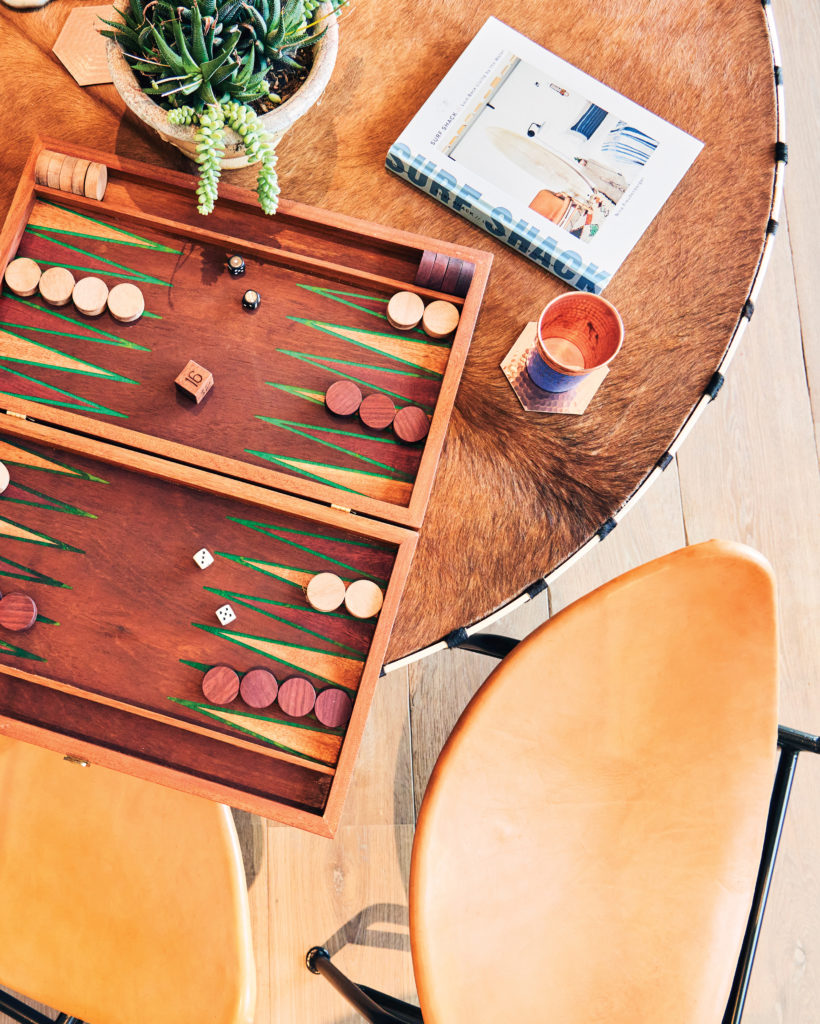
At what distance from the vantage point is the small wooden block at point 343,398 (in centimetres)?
108

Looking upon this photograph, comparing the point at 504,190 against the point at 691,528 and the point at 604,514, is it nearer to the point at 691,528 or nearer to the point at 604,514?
the point at 604,514

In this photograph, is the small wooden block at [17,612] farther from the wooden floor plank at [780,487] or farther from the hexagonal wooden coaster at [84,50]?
the wooden floor plank at [780,487]

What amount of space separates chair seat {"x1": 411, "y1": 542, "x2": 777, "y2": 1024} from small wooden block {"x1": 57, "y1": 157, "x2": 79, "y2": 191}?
0.96 metres

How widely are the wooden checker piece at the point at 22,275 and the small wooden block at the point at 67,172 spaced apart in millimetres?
120

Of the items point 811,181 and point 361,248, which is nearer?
point 361,248

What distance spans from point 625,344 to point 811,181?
157 centimetres

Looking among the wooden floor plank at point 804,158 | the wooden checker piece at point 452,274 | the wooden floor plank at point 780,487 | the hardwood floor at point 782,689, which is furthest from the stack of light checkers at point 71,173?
the wooden floor plank at point 804,158

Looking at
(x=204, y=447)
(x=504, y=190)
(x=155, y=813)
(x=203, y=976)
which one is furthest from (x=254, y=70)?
(x=203, y=976)

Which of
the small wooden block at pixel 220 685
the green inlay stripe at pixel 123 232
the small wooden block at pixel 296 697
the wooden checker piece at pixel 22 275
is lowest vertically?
the small wooden block at pixel 220 685

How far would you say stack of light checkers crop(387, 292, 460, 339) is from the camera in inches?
42.9

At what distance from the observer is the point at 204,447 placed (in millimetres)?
1072

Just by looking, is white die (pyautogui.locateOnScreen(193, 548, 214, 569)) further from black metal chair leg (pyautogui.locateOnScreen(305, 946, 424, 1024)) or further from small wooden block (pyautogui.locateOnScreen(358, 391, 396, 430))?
black metal chair leg (pyautogui.locateOnScreen(305, 946, 424, 1024))

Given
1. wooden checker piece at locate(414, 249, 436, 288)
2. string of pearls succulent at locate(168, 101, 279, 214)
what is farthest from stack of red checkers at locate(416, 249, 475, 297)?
string of pearls succulent at locate(168, 101, 279, 214)

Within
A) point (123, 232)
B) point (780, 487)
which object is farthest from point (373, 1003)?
point (780, 487)
